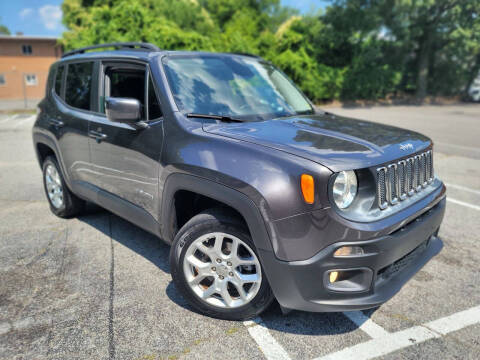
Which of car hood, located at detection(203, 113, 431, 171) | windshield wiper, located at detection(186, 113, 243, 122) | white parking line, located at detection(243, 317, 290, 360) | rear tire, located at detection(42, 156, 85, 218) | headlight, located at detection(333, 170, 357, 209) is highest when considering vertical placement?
windshield wiper, located at detection(186, 113, 243, 122)

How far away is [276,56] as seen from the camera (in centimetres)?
2438

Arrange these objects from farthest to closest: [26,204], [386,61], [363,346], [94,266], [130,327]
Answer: [386,61] → [26,204] → [94,266] → [130,327] → [363,346]

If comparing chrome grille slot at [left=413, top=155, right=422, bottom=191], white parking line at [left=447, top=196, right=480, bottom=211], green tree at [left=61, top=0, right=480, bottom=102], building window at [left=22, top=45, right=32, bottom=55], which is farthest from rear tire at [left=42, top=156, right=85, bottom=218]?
building window at [left=22, top=45, right=32, bottom=55]

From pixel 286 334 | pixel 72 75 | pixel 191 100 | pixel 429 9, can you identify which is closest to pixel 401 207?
pixel 286 334

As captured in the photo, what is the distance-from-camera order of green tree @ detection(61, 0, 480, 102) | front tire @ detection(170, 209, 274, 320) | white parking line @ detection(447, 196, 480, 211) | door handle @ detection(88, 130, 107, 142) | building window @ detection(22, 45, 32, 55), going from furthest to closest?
building window @ detection(22, 45, 32, 55) < green tree @ detection(61, 0, 480, 102) < white parking line @ detection(447, 196, 480, 211) < door handle @ detection(88, 130, 107, 142) < front tire @ detection(170, 209, 274, 320)

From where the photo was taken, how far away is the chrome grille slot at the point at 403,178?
249cm

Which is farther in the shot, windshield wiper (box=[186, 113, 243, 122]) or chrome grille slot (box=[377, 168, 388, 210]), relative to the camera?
windshield wiper (box=[186, 113, 243, 122])

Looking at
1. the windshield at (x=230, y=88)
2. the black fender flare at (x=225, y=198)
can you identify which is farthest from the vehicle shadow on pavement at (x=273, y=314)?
the windshield at (x=230, y=88)

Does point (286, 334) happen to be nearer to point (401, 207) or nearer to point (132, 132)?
point (401, 207)

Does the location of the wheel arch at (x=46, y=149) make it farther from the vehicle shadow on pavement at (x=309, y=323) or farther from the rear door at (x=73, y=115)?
the vehicle shadow on pavement at (x=309, y=323)

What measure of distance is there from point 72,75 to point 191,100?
6.28ft

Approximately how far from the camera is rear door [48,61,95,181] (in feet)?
12.9

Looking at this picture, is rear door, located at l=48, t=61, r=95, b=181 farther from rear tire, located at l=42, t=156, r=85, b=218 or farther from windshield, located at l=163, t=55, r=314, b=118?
windshield, located at l=163, t=55, r=314, b=118

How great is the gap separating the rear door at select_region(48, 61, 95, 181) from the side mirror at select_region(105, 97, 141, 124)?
94cm
